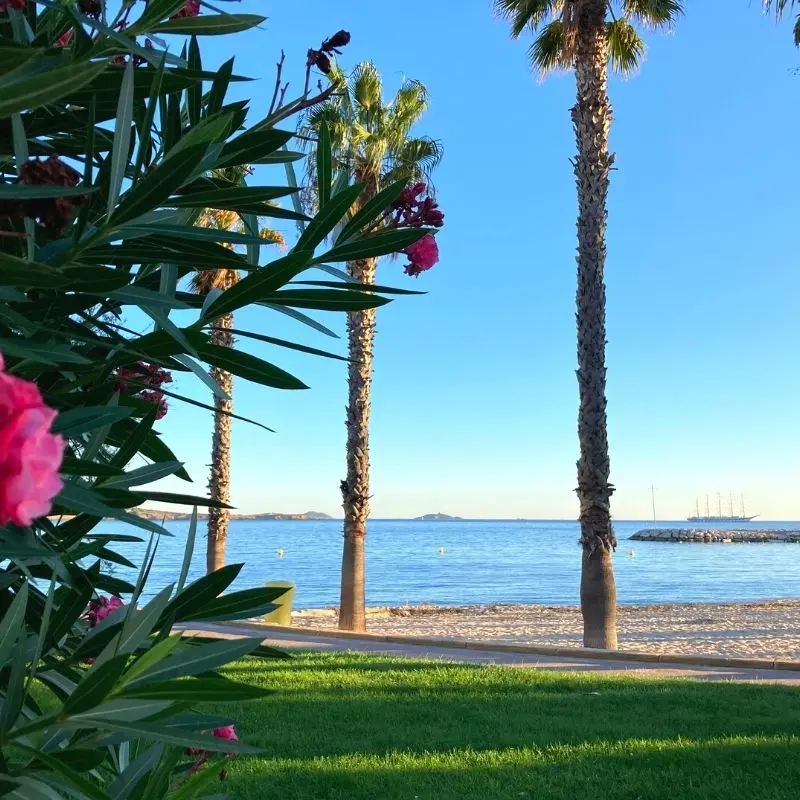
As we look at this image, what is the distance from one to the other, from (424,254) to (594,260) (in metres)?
10.1

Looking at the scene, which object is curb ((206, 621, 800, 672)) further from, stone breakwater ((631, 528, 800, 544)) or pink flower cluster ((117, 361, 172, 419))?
stone breakwater ((631, 528, 800, 544))

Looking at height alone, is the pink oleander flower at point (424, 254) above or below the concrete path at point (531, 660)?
above

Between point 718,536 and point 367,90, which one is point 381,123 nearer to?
point 367,90

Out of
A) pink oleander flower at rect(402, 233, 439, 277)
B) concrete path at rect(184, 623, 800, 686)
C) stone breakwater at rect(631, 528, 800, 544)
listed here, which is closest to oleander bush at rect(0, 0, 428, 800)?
pink oleander flower at rect(402, 233, 439, 277)

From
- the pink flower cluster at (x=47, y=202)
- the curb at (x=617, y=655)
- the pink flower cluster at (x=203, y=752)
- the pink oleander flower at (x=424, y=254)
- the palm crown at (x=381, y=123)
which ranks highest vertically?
the palm crown at (x=381, y=123)

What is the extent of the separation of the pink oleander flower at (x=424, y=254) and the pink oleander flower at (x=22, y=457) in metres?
1.40

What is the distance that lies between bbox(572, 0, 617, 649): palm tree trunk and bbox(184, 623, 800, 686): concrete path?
1407mm

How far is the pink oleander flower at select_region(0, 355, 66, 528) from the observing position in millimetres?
542

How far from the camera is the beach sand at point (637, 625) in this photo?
15438 millimetres

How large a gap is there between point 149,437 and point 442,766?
13.6 feet

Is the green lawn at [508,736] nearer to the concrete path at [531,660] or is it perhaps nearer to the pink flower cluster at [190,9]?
the concrete path at [531,660]

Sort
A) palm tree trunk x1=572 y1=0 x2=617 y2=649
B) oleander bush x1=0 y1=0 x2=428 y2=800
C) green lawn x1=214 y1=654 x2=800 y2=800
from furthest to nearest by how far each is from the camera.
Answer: palm tree trunk x1=572 y1=0 x2=617 y2=649
green lawn x1=214 y1=654 x2=800 y2=800
oleander bush x1=0 y1=0 x2=428 y2=800

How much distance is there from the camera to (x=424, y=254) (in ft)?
6.22

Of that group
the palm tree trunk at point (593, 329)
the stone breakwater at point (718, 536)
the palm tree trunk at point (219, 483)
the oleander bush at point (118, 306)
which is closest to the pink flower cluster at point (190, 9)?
the oleander bush at point (118, 306)
